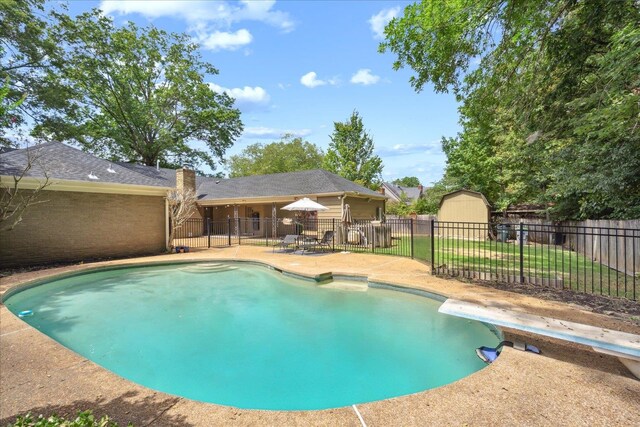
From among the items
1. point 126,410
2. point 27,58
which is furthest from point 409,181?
point 126,410

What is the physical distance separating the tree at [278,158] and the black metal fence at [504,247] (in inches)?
823

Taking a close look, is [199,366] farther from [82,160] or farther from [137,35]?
[137,35]

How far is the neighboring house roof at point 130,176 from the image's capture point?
37.3ft

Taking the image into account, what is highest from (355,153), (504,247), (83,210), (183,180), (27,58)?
(27,58)

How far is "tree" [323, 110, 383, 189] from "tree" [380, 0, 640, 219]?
73.0 ft

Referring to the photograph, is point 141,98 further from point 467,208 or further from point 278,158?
point 467,208

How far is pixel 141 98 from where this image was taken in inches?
1136

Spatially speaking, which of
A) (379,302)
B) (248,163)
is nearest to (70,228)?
(379,302)

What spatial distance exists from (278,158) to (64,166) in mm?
32411

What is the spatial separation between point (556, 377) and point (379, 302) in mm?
4442

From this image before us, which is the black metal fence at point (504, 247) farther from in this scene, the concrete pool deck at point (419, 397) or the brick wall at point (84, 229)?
the concrete pool deck at point (419, 397)

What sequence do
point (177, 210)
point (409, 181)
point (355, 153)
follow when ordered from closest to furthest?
point (177, 210) → point (355, 153) → point (409, 181)

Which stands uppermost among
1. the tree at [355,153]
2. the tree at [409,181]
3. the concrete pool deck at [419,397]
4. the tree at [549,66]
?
the tree at [409,181]

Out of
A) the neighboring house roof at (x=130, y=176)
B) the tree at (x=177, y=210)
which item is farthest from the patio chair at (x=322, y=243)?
the tree at (x=177, y=210)
